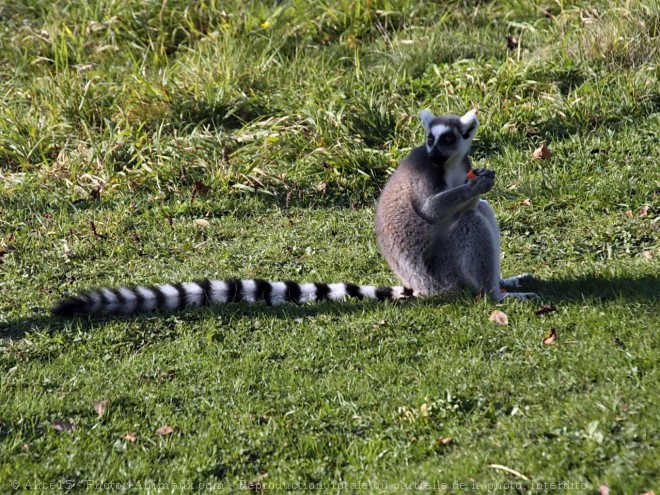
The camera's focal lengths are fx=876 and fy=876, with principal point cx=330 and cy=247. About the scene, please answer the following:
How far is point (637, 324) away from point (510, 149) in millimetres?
4176

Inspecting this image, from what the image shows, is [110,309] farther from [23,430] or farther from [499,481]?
[499,481]

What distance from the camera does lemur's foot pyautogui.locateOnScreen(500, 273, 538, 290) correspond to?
666cm

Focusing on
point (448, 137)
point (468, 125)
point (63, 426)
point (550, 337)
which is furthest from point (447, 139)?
point (63, 426)

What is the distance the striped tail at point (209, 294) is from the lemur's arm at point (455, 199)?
71 centimetres

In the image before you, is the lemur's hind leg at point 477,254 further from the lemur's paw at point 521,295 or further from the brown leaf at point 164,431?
the brown leaf at point 164,431

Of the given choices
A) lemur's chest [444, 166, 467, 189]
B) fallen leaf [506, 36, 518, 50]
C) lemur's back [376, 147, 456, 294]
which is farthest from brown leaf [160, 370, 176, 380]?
fallen leaf [506, 36, 518, 50]

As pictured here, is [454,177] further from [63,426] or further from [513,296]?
[63,426]

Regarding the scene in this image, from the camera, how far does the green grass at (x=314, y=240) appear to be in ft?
15.0

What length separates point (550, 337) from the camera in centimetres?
541

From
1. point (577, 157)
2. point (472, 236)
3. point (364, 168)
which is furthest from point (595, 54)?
point (472, 236)

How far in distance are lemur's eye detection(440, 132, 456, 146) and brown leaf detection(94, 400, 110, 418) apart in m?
3.01

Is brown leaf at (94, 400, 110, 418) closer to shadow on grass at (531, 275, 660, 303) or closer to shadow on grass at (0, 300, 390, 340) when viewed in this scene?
shadow on grass at (0, 300, 390, 340)

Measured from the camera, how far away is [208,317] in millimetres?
6336

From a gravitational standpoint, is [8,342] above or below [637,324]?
below
